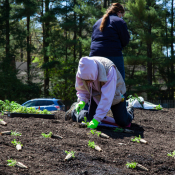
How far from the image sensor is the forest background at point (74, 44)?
17.5 metres

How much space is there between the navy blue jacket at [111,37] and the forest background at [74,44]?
1340 cm

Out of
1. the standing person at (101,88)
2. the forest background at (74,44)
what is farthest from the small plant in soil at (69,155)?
the forest background at (74,44)

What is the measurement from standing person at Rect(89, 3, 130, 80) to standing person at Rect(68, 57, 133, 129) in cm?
41

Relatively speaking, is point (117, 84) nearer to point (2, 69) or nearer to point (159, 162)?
point (159, 162)

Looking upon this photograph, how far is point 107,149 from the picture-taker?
2568 millimetres

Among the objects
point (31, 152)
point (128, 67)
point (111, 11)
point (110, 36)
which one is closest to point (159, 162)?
point (31, 152)

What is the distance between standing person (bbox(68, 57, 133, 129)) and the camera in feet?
10.4

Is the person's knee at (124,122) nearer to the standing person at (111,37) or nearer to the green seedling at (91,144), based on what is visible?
the standing person at (111,37)

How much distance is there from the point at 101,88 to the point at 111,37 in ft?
3.08

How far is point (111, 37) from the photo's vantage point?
380 cm

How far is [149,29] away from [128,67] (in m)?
4.73

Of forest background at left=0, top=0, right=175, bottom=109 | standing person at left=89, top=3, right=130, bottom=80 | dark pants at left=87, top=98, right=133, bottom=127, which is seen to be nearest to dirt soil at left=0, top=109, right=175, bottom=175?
dark pants at left=87, top=98, right=133, bottom=127

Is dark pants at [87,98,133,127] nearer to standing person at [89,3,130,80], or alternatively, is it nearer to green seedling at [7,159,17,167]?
standing person at [89,3,130,80]

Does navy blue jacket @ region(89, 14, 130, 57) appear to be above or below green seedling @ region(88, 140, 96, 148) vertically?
above
